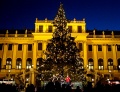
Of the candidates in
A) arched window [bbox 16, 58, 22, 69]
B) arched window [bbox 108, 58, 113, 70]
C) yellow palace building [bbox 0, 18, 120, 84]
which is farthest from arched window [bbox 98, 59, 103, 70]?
arched window [bbox 16, 58, 22, 69]

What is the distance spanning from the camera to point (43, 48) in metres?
56.4

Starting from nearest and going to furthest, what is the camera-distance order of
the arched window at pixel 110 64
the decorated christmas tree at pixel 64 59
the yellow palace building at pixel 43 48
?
the decorated christmas tree at pixel 64 59
the yellow palace building at pixel 43 48
the arched window at pixel 110 64

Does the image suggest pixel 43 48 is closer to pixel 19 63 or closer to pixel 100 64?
pixel 19 63

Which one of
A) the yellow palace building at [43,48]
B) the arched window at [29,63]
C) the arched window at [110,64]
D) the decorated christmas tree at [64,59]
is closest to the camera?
the decorated christmas tree at [64,59]

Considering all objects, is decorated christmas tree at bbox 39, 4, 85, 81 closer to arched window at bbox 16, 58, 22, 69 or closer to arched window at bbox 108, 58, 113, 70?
arched window at bbox 16, 58, 22, 69

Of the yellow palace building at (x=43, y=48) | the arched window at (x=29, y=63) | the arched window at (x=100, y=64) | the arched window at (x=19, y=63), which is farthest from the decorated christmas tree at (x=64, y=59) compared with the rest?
the arched window at (x=100, y=64)

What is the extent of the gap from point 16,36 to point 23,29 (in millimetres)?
5150

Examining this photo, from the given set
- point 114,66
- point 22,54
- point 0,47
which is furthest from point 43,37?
point 114,66

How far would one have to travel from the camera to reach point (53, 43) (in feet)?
128

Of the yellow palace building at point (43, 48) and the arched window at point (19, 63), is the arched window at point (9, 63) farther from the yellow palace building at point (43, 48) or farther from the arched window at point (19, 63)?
the arched window at point (19, 63)

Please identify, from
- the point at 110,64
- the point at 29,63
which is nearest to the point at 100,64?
the point at 110,64

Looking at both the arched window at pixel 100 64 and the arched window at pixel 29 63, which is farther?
the arched window at pixel 100 64

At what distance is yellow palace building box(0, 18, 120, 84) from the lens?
56.6 meters

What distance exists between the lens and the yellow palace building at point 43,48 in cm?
5662
